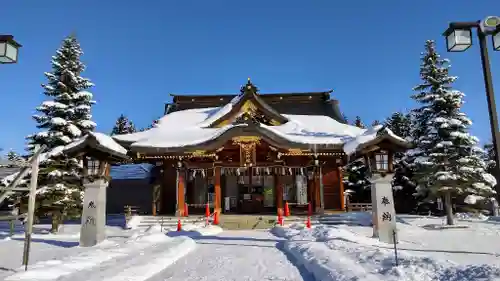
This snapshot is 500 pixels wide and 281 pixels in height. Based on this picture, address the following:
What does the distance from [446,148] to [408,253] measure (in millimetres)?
11222

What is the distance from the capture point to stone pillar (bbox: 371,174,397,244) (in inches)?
467

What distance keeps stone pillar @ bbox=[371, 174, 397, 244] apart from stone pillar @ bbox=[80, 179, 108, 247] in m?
9.10

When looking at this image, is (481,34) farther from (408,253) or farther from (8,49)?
(8,49)

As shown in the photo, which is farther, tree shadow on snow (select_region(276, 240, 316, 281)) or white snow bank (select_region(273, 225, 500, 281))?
tree shadow on snow (select_region(276, 240, 316, 281))

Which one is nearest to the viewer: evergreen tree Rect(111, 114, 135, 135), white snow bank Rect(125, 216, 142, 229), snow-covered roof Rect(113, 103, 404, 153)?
white snow bank Rect(125, 216, 142, 229)

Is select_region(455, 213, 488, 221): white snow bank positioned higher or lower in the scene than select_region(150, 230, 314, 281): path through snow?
higher

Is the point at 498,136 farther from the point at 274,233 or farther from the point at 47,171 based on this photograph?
the point at 47,171

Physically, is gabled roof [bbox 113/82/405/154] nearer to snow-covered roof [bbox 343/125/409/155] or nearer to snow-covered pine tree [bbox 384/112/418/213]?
snow-covered roof [bbox 343/125/409/155]

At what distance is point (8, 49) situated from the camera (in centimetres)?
740

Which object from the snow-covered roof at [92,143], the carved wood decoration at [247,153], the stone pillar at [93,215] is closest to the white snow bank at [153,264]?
the stone pillar at [93,215]

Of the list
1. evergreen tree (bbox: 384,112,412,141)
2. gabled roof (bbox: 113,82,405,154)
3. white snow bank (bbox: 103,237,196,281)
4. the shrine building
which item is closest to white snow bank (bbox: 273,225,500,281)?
white snow bank (bbox: 103,237,196,281)

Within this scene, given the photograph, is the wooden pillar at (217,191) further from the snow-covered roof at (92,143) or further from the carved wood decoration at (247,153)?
the snow-covered roof at (92,143)

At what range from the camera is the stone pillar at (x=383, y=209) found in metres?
11.9

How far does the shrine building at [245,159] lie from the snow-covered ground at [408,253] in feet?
14.9
